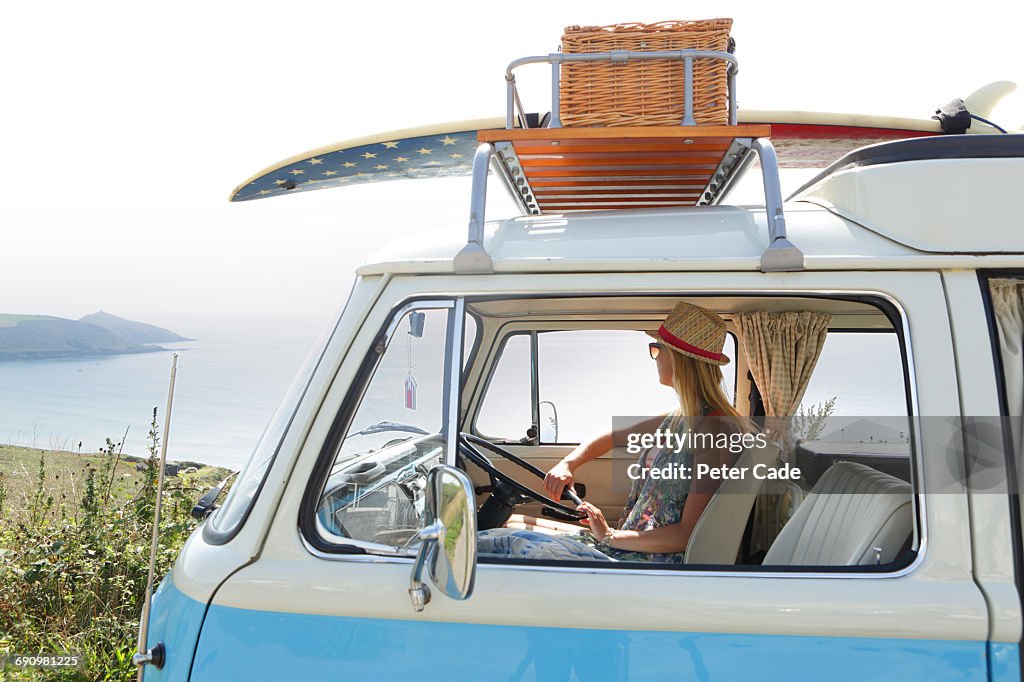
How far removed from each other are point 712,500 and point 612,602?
72 centimetres

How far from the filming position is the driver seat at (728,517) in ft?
7.36

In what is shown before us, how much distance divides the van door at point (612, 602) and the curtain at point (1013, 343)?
0.16 metres

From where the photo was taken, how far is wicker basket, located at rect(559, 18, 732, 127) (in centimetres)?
218

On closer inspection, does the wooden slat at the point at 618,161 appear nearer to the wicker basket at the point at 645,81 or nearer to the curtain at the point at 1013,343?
the wicker basket at the point at 645,81

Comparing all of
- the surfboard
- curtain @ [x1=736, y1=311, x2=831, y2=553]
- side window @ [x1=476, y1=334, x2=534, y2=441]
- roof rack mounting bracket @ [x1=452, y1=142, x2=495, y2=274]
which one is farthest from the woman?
side window @ [x1=476, y1=334, x2=534, y2=441]

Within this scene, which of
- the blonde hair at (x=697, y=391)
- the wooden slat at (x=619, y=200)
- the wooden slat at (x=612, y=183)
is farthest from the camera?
the wooden slat at (x=619, y=200)

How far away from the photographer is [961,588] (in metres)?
1.61

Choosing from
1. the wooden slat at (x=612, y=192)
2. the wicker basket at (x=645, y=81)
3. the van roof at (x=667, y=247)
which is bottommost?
the van roof at (x=667, y=247)

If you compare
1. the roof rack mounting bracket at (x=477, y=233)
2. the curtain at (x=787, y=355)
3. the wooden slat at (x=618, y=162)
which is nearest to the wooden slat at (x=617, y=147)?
the wooden slat at (x=618, y=162)

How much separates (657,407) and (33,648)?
3563mm

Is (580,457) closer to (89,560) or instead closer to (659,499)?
(659,499)

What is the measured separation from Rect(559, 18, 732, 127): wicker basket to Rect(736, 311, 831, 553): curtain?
802mm

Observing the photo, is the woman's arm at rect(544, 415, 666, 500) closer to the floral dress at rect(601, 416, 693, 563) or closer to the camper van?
the floral dress at rect(601, 416, 693, 563)

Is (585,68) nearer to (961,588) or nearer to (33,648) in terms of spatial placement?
(961,588)
